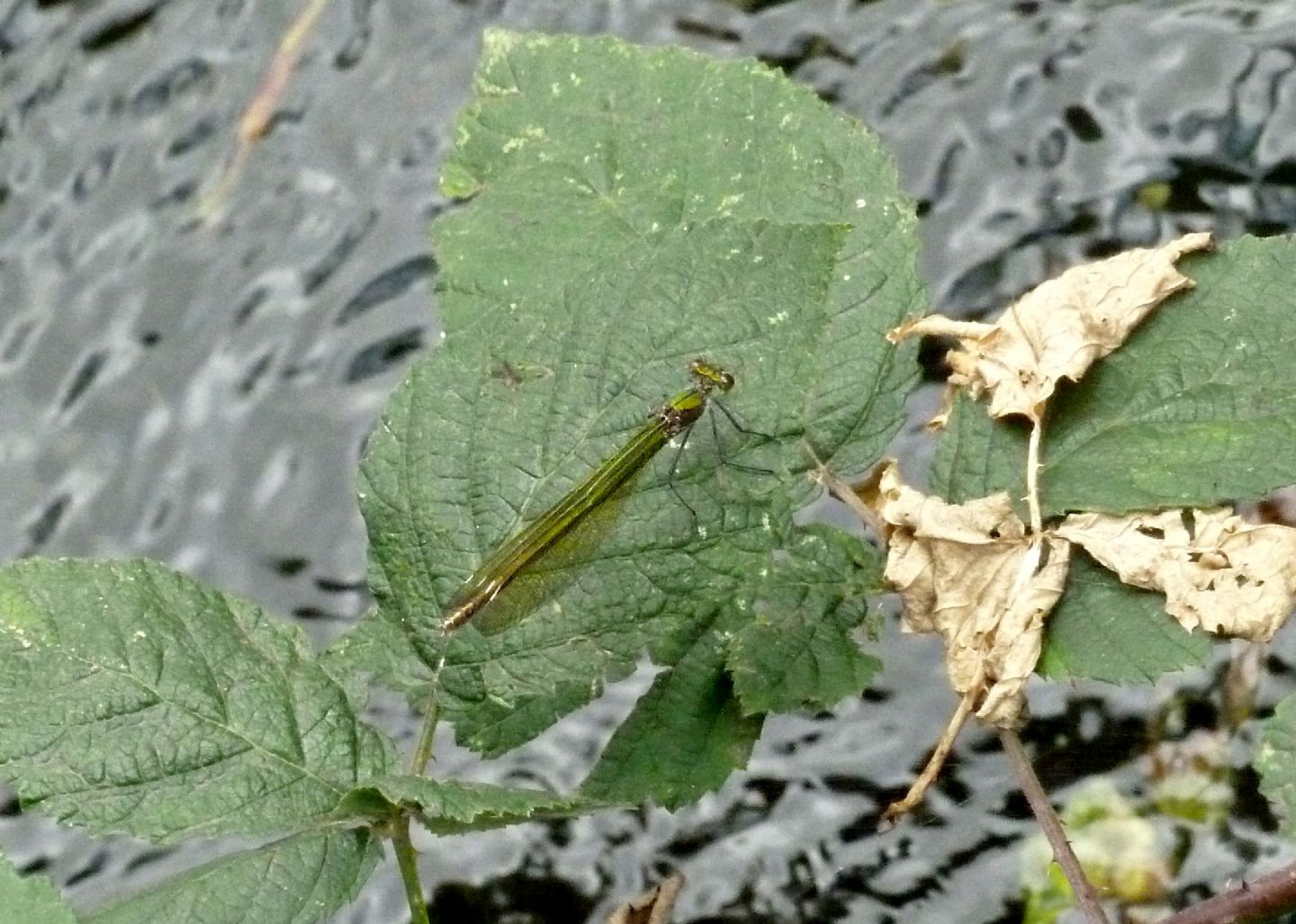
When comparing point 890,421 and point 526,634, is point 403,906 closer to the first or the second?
point 526,634

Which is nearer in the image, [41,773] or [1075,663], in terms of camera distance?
[41,773]

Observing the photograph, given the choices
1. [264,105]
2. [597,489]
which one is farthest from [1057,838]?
[264,105]

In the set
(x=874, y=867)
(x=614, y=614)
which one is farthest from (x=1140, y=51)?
(x=614, y=614)

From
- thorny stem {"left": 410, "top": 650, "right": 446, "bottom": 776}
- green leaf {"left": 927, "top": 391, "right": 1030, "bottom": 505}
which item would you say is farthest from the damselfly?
green leaf {"left": 927, "top": 391, "right": 1030, "bottom": 505}

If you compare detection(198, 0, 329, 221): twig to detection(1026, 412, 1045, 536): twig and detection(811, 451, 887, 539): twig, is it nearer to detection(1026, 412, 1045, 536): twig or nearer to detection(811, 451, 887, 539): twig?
detection(811, 451, 887, 539): twig

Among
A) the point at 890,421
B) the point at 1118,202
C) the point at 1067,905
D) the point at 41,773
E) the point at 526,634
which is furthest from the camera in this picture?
the point at 1118,202
